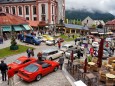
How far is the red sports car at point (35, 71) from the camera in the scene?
18422 mm

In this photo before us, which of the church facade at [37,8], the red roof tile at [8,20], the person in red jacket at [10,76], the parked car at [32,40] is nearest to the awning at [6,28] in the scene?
the red roof tile at [8,20]

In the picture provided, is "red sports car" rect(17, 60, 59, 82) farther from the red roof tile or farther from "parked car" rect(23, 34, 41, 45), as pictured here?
the red roof tile

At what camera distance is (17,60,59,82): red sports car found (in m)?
18.4

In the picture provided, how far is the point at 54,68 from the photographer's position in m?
22.2

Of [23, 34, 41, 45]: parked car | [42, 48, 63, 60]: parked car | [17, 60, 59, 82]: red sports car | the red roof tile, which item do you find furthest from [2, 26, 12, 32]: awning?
[17, 60, 59, 82]: red sports car

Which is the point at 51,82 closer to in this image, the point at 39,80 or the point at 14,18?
the point at 39,80

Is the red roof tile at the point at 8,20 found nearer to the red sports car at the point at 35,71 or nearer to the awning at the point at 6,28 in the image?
the awning at the point at 6,28

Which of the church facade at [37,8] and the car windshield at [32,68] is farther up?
the church facade at [37,8]

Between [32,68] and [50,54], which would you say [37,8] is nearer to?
[50,54]

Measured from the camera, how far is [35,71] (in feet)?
62.1

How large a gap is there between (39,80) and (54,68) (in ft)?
10.2

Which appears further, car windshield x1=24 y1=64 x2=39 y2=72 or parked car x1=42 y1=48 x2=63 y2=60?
parked car x1=42 y1=48 x2=63 y2=60

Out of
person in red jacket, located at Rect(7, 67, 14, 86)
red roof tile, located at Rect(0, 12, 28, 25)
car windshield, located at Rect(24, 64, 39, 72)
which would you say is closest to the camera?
person in red jacket, located at Rect(7, 67, 14, 86)

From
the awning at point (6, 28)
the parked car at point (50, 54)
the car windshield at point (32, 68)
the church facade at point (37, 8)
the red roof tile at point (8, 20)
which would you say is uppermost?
the church facade at point (37, 8)
